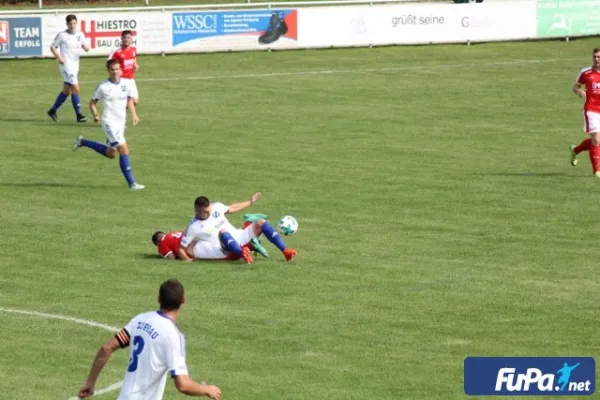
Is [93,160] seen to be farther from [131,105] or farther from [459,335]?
→ [459,335]

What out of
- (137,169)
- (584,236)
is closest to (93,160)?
(137,169)

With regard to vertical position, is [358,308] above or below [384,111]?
below

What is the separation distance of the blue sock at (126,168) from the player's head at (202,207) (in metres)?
7.16

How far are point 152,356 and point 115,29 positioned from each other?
38.6 m

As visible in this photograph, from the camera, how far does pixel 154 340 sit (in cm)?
1238

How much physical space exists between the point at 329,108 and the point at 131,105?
10276mm

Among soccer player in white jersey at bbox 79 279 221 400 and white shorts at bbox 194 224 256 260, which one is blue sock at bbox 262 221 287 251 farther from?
soccer player in white jersey at bbox 79 279 221 400

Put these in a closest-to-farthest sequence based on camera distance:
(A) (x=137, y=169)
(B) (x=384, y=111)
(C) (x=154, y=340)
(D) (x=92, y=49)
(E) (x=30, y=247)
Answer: (C) (x=154, y=340) < (E) (x=30, y=247) < (A) (x=137, y=169) < (B) (x=384, y=111) < (D) (x=92, y=49)

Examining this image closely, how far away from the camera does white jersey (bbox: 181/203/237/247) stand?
23.0m

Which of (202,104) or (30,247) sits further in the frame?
(202,104)

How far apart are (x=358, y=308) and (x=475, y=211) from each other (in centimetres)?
809

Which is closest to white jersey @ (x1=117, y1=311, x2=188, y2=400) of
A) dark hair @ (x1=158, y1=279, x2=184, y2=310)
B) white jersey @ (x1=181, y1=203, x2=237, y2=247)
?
dark hair @ (x1=158, y1=279, x2=184, y2=310)

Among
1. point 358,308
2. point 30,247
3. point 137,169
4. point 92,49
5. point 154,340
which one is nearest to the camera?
point 154,340

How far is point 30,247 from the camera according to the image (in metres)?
24.8
